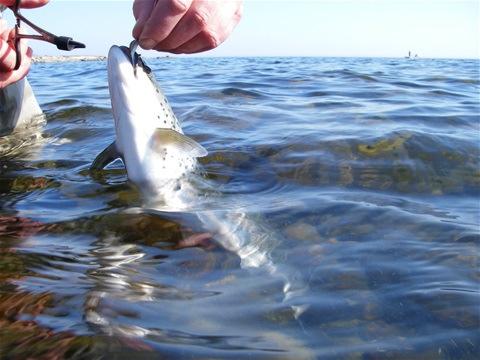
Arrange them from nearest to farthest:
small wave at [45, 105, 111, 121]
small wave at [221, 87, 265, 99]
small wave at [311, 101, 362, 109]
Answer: small wave at [45, 105, 111, 121]
small wave at [311, 101, 362, 109]
small wave at [221, 87, 265, 99]

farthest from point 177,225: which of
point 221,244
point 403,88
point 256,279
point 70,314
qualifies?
point 403,88

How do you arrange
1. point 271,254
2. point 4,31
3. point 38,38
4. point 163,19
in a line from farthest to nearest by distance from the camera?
point 4,31 → point 38,38 → point 271,254 → point 163,19

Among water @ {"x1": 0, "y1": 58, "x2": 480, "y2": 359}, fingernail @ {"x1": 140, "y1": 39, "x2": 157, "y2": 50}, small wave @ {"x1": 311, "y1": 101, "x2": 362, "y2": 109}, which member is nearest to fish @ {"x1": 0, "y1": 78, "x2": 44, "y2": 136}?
water @ {"x1": 0, "y1": 58, "x2": 480, "y2": 359}

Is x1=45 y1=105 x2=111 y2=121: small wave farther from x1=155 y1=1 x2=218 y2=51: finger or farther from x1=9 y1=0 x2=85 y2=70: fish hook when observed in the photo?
x1=155 y1=1 x2=218 y2=51: finger

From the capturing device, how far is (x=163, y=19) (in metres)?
2.24

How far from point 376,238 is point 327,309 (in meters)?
0.77

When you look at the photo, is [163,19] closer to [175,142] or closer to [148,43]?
[148,43]

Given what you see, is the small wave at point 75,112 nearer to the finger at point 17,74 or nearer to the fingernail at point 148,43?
the finger at point 17,74

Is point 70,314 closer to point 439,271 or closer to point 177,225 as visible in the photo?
point 177,225

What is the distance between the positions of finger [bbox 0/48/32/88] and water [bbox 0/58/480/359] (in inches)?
26.3

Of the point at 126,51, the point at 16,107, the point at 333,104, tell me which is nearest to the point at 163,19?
the point at 126,51

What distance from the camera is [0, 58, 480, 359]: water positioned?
70.2 inches

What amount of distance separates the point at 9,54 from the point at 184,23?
80.2 inches

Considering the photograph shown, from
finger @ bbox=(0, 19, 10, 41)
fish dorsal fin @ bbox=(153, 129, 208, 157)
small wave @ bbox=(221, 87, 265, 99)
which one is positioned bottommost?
small wave @ bbox=(221, 87, 265, 99)
